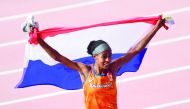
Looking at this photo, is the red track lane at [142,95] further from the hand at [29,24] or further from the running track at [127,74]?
the hand at [29,24]

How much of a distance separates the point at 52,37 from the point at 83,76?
602 mm

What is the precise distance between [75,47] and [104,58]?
824 millimetres

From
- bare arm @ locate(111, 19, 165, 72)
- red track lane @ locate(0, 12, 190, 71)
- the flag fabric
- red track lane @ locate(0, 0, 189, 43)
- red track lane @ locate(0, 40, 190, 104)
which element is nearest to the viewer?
bare arm @ locate(111, 19, 165, 72)

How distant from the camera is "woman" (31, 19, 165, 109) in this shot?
5.50 metres

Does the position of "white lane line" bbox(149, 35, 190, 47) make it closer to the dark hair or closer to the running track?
the running track

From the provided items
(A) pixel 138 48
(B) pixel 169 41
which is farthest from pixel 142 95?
(A) pixel 138 48

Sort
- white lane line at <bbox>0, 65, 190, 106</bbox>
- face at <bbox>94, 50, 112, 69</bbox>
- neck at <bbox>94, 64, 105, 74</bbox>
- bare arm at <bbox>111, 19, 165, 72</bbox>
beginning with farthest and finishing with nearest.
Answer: white lane line at <bbox>0, 65, 190, 106</bbox>
bare arm at <bbox>111, 19, 165, 72</bbox>
neck at <bbox>94, 64, 105, 74</bbox>
face at <bbox>94, 50, 112, 69</bbox>

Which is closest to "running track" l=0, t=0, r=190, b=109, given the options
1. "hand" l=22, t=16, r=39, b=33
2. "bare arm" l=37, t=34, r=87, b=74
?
"bare arm" l=37, t=34, r=87, b=74

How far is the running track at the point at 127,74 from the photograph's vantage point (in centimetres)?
822

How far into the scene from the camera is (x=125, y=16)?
9.06 metres

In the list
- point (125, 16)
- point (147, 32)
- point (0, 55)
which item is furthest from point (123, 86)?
point (147, 32)

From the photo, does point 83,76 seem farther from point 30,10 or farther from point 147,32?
point 30,10

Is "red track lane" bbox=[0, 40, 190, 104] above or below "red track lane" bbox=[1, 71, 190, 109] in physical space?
above

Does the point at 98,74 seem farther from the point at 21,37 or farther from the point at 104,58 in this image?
the point at 21,37
